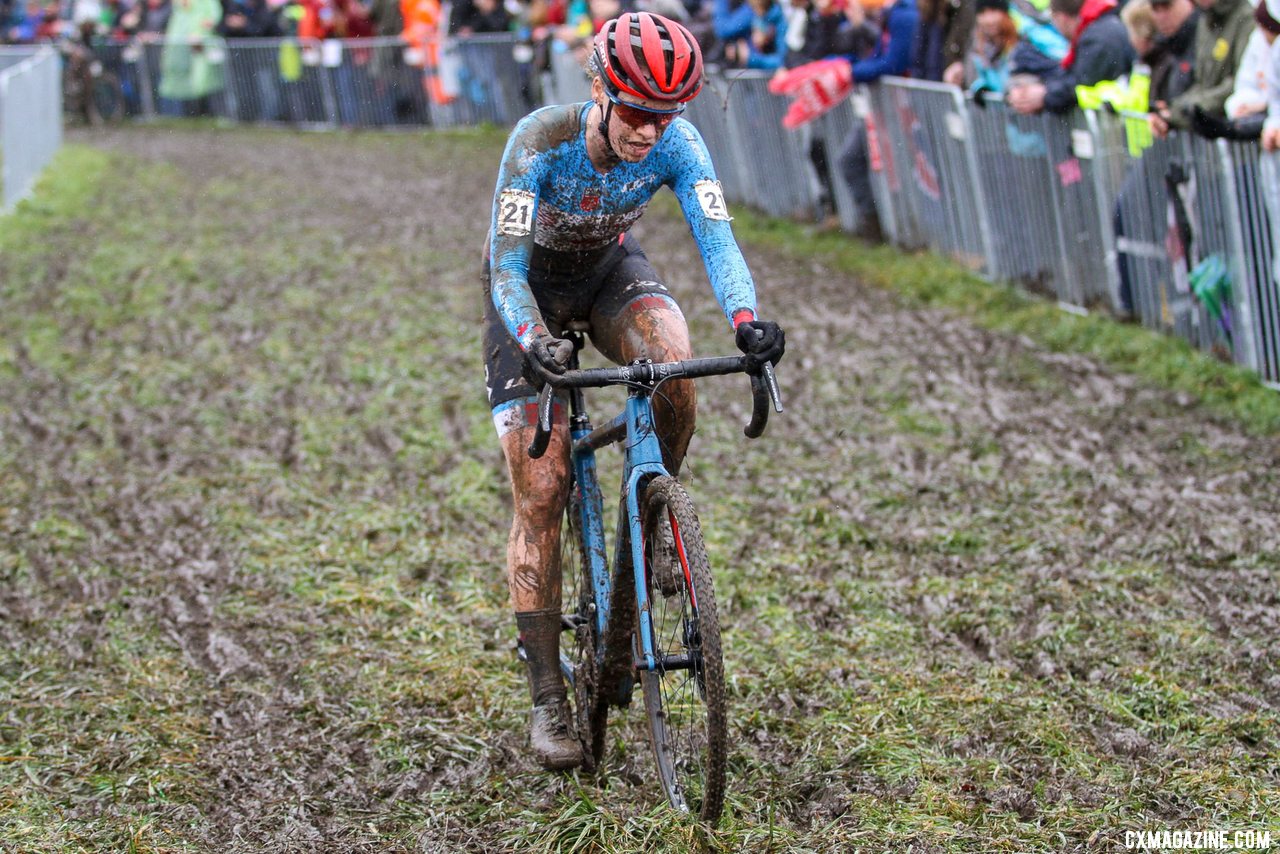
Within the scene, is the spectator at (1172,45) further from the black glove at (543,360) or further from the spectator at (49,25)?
the spectator at (49,25)

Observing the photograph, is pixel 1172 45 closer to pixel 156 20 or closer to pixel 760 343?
pixel 760 343

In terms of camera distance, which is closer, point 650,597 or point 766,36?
point 650,597

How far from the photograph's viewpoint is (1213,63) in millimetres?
8836

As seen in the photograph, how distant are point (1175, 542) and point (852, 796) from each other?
9.11 feet

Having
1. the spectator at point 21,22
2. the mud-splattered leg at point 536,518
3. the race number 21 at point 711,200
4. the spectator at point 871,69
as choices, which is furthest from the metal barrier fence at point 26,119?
the race number 21 at point 711,200

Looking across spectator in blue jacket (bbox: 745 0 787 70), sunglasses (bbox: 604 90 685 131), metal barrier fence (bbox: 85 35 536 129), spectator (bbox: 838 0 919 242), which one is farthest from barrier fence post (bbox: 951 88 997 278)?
metal barrier fence (bbox: 85 35 536 129)

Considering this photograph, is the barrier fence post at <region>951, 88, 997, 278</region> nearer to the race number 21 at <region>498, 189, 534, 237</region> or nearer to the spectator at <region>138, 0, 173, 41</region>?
the race number 21 at <region>498, 189, 534, 237</region>

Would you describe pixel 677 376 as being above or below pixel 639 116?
below

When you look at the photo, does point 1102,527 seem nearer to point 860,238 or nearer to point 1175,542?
point 1175,542

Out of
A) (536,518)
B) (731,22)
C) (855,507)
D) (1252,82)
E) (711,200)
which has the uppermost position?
(731,22)

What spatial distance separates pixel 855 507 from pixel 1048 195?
4286 millimetres

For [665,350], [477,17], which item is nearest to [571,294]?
[665,350]

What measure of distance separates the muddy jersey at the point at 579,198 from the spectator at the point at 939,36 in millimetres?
8063

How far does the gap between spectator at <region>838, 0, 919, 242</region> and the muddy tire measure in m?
8.54
